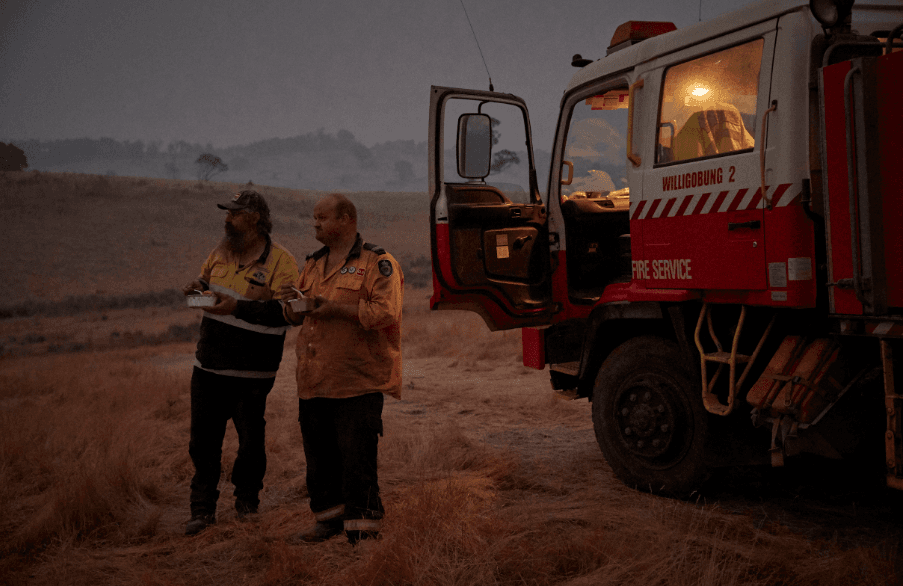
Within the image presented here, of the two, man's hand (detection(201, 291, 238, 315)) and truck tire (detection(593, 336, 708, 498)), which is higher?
man's hand (detection(201, 291, 238, 315))

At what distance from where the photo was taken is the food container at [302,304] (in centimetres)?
371

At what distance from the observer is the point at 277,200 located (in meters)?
63.0

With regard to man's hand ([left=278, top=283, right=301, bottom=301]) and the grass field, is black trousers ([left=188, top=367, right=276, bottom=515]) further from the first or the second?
man's hand ([left=278, top=283, right=301, bottom=301])

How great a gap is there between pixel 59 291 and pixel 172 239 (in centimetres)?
1272

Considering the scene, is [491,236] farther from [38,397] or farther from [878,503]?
[38,397]

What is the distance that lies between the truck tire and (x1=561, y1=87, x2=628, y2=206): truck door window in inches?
53.1

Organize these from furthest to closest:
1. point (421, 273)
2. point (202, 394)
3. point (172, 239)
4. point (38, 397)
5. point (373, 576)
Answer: point (172, 239), point (421, 273), point (38, 397), point (202, 394), point (373, 576)

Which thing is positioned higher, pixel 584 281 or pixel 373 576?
pixel 584 281

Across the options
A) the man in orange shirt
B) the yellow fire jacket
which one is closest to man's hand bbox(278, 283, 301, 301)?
the man in orange shirt

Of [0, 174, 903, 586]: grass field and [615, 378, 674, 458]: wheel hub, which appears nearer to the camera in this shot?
[0, 174, 903, 586]: grass field

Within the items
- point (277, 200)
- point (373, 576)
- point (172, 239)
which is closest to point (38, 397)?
point (373, 576)

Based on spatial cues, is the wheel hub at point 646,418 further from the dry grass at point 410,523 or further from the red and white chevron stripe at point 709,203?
the red and white chevron stripe at point 709,203

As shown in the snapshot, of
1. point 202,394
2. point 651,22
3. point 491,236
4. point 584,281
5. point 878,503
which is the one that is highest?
point 651,22

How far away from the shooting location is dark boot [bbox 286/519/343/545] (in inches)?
156
